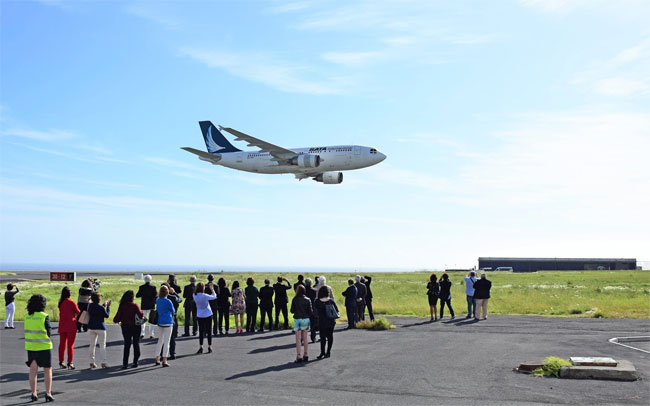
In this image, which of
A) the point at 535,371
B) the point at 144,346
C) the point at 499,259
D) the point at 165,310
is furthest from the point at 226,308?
the point at 499,259

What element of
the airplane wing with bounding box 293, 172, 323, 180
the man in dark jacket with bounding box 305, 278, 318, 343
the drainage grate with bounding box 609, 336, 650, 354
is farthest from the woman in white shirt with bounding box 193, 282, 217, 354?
the airplane wing with bounding box 293, 172, 323, 180

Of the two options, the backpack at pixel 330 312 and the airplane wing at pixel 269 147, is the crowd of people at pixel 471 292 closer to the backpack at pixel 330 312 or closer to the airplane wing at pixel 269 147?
the backpack at pixel 330 312

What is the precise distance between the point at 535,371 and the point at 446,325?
30.4 feet

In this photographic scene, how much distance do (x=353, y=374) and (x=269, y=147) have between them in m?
29.6

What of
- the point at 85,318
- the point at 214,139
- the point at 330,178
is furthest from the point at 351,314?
the point at 214,139

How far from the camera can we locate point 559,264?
509 ft

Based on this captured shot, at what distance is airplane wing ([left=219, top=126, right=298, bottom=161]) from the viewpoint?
38434 millimetres

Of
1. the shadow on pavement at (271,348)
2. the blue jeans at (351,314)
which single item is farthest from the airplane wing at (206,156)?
the shadow on pavement at (271,348)

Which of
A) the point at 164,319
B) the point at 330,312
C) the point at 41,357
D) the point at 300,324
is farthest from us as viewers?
the point at 330,312

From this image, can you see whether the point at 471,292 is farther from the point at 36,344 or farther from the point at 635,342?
the point at 36,344

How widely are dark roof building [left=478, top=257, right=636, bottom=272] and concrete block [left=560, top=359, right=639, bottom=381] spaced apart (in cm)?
15029

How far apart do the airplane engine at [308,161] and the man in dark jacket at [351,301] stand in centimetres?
2027

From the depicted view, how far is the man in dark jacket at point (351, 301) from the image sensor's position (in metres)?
18.3

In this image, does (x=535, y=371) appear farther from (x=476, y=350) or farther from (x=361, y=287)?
(x=361, y=287)
